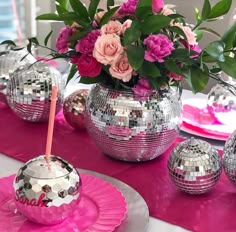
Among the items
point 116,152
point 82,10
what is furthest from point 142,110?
point 82,10

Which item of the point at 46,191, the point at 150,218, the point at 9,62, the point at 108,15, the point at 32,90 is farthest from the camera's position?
the point at 9,62

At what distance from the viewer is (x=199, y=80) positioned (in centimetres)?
81

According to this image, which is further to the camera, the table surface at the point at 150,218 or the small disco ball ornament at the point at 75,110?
the small disco ball ornament at the point at 75,110

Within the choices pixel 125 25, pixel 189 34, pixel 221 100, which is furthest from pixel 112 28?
pixel 221 100

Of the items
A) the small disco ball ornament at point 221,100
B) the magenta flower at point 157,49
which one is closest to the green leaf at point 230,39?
the magenta flower at point 157,49

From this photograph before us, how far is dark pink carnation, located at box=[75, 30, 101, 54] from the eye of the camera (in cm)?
85

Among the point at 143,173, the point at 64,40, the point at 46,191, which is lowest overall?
the point at 143,173

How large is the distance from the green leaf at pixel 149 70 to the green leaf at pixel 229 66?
0.34ft

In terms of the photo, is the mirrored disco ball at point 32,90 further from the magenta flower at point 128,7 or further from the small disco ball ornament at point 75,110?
the magenta flower at point 128,7

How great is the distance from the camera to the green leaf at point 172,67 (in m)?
0.81

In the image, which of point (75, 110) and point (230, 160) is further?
point (75, 110)

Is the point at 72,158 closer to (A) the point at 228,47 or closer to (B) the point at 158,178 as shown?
(B) the point at 158,178

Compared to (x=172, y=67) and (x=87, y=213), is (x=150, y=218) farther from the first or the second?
(x=172, y=67)

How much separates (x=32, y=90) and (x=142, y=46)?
1.17 ft
